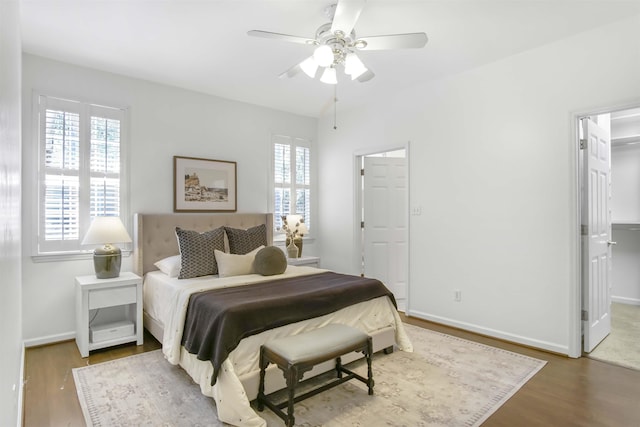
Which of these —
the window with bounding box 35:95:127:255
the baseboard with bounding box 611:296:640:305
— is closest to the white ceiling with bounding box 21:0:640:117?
the window with bounding box 35:95:127:255

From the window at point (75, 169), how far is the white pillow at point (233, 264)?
4.19ft

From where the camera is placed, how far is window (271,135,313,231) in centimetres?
512

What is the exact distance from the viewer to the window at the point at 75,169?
3.35 metres

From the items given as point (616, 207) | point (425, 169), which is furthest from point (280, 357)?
point (616, 207)

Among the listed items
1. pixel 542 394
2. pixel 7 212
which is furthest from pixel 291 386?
pixel 542 394

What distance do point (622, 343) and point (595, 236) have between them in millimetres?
1086

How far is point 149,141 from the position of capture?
3979 mm

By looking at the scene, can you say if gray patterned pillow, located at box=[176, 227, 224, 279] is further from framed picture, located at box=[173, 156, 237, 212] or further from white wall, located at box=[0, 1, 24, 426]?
white wall, located at box=[0, 1, 24, 426]

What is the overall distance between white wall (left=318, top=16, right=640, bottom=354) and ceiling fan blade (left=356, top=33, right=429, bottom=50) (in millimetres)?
1598

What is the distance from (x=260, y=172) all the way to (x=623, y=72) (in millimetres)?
3907

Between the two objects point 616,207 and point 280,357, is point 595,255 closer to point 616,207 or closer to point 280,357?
point 616,207

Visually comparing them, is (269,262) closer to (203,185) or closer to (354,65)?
(203,185)

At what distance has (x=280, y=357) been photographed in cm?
215

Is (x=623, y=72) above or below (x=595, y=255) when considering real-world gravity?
above
